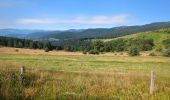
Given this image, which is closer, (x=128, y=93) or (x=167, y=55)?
(x=128, y=93)

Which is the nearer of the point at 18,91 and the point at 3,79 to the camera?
the point at 18,91

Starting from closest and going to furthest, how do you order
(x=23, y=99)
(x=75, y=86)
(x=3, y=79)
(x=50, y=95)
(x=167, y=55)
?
(x=23, y=99), (x=50, y=95), (x=3, y=79), (x=75, y=86), (x=167, y=55)

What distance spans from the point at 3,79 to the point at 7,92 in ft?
7.75

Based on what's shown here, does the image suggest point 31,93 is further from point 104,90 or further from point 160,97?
point 160,97

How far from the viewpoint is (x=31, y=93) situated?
11.5 metres

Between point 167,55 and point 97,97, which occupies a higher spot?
point 97,97

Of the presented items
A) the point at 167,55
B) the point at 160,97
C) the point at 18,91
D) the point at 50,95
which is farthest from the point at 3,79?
the point at 167,55

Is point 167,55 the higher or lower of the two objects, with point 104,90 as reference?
lower

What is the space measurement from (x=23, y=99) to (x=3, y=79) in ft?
10.1

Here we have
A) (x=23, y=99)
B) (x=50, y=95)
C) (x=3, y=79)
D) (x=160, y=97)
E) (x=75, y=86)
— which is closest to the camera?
(x=23, y=99)

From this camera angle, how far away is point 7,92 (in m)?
11.0

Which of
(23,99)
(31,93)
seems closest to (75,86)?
(31,93)

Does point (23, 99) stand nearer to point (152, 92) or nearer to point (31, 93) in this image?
point (31, 93)

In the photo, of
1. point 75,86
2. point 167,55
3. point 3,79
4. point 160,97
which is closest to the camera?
point 160,97
